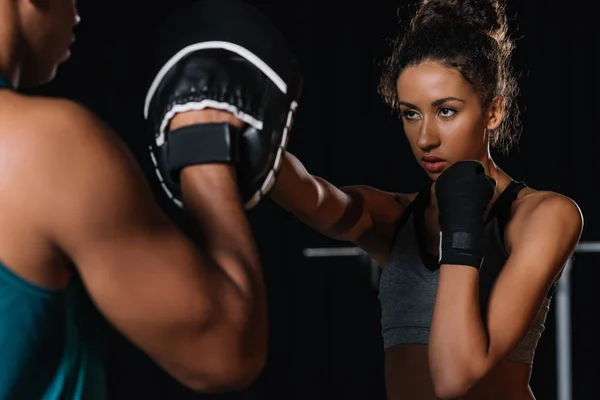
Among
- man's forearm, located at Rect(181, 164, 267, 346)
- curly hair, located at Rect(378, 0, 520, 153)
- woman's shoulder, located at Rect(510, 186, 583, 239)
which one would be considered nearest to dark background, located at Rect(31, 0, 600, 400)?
curly hair, located at Rect(378, 0, 520, 153)

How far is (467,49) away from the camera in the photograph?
1385 millimetres

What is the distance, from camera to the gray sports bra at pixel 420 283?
4.23ft

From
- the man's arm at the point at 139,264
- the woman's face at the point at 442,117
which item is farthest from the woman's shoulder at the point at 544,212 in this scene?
the man's arm at the point at 139,264

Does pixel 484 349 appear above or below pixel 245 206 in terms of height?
below

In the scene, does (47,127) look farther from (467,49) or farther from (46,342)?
(467,49)

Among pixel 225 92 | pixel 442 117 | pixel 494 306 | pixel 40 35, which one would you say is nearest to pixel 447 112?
pixel 442 117

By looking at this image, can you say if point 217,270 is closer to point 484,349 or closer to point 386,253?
point 484,349

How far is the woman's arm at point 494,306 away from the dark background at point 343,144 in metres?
2.08

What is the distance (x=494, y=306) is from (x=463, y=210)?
13cm

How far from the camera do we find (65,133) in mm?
639

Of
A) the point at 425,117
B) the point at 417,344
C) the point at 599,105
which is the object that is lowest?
the point at 599,105

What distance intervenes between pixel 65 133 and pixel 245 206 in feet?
0.54

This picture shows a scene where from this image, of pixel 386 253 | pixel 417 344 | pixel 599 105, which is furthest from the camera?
pixel 599 105

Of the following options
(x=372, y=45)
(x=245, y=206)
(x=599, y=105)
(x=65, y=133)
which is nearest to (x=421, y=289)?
(x=245, y=206)
